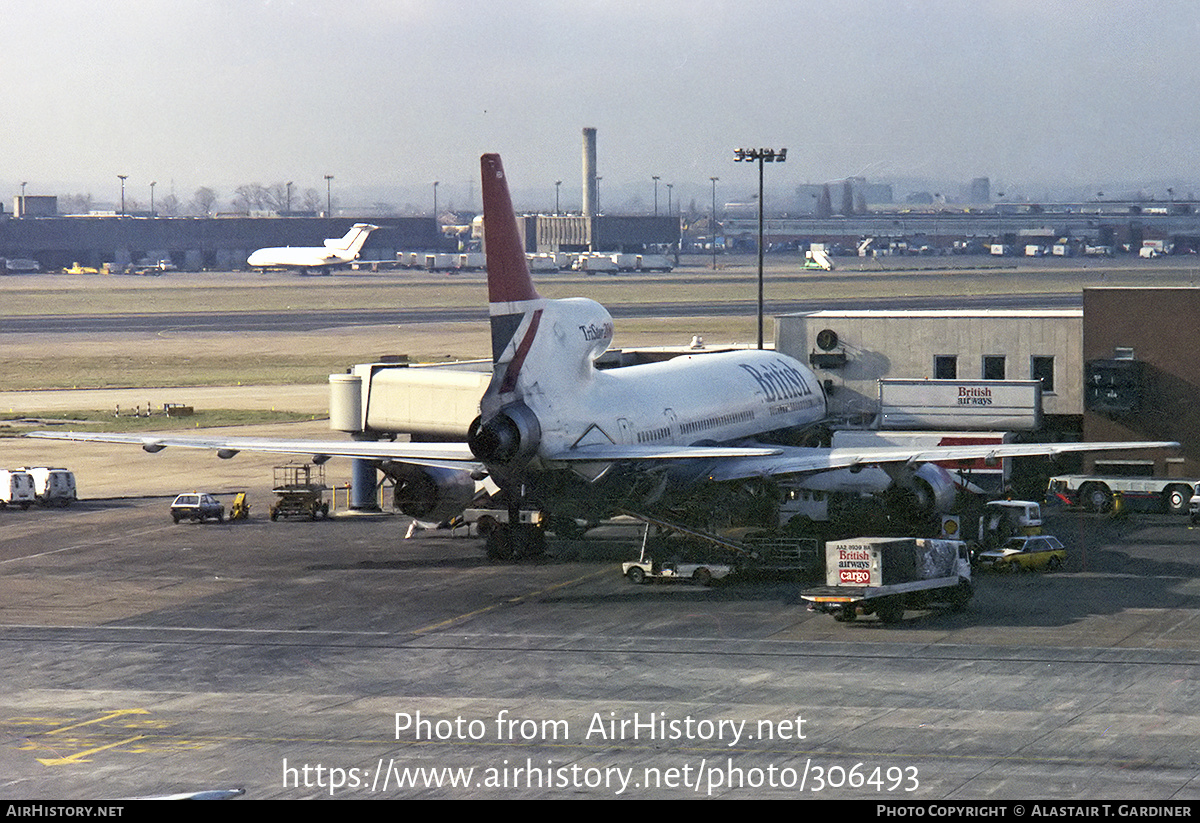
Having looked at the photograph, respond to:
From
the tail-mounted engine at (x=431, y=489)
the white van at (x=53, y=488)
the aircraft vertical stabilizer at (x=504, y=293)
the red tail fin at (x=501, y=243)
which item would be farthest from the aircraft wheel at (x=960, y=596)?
the white van at (x=53, y=488)

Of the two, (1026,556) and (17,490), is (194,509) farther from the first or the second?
(1026,556)

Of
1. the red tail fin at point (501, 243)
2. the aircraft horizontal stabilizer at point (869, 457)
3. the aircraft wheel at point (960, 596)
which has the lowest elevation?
the aircraft wheel at point (960, 596)

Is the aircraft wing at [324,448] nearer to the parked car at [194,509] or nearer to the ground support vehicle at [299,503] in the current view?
the parked car at [194,509]

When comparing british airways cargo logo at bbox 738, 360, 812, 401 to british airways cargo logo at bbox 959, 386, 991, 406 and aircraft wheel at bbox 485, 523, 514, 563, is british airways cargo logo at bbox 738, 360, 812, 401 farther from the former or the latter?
aircraft wheel at bbox 485, 523, 514, 563

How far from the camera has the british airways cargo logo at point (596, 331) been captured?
54250 millimetres

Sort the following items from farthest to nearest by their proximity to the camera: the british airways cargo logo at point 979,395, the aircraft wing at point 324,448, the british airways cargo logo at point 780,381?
the british airways cargo logo at point 979,395 → the british airways cargo logo at point 780,381 → the aircraft wing at point 324,448

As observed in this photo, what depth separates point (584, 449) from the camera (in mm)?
53062

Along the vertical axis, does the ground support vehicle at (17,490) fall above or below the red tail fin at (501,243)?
below

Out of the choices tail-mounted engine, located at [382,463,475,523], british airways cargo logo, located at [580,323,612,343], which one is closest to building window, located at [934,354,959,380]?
british airways cargo logo, located at [580,323,612,343]

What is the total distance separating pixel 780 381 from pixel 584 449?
2273 cm

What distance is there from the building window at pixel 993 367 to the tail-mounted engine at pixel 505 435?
3279cm

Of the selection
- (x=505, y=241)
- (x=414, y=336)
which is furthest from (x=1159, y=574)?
(x=414, y=336)

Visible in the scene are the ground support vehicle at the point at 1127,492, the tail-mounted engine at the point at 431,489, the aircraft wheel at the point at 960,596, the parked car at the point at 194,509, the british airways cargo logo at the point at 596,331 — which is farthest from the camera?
the parked car at the point at 194,509

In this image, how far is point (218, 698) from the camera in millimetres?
37906
